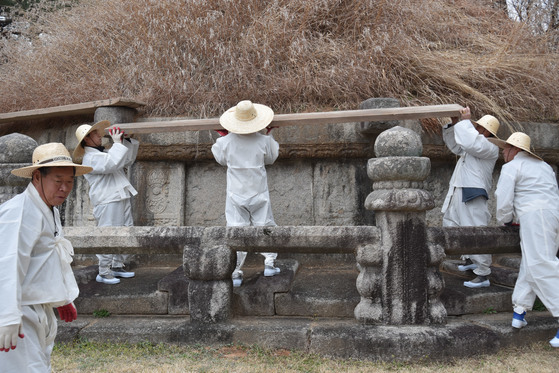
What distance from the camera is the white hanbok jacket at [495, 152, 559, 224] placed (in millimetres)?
3625

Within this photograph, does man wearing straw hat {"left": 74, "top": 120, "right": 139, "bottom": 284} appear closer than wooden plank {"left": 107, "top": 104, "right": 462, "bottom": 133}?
No

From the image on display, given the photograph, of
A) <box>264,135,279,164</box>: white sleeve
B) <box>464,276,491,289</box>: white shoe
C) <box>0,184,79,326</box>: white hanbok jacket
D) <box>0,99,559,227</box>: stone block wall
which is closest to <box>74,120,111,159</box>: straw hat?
<box>0,99,559,227</box>: stone block wall

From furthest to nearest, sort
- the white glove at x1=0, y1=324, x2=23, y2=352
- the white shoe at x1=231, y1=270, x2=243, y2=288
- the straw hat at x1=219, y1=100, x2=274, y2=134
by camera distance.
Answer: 1. the straw hat at x1=219, y1=100, x2=274, y2=134
2. the white shoe at x1=231, y1=270, x2=243, y2=288
3. the white glove at x1=0, y1=324, x2=23, y2=352

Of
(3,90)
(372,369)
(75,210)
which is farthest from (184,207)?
(3,90)

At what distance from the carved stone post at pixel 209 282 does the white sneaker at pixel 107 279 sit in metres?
1.09

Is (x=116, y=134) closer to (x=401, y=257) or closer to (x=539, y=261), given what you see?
(x=401, y=257)

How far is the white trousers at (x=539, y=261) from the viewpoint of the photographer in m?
3.40

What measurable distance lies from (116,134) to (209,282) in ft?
6.19

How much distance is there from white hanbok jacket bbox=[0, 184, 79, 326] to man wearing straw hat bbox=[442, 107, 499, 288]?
3395 mm

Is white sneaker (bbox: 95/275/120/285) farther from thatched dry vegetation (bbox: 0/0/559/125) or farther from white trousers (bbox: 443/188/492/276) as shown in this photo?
white trousers (bbox: 443/188/492/276)

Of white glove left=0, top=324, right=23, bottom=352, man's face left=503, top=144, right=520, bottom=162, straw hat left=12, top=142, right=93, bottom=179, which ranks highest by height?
man's face left=503, top=144, right=520, bottom=162

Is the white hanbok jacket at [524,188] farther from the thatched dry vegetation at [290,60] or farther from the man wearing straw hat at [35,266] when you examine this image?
the man wearing straw hat at [35,266]

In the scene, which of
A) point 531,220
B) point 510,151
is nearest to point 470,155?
point 510,151

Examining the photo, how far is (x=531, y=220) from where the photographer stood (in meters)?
3.58
